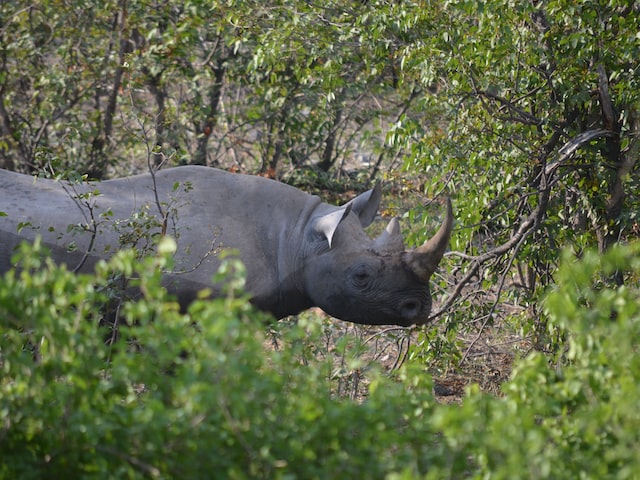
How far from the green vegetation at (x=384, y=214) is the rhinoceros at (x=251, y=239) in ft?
0.80

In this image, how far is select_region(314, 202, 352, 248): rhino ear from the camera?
6.29 metres

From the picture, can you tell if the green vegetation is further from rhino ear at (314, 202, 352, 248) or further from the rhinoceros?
rhino ear at (314, 202, 352, 248)

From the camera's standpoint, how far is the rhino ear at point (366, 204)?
6.85m

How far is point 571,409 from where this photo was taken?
3.94 metres

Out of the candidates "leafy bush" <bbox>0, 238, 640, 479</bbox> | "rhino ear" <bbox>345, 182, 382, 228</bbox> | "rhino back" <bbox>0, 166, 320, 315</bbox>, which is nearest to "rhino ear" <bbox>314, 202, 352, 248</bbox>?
"rhino back" <bbox>0, 166, 320, 315</bbox>

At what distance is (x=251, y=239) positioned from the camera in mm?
6477

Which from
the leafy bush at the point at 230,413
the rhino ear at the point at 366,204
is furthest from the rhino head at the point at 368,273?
the leafy bush at the point at 230,413

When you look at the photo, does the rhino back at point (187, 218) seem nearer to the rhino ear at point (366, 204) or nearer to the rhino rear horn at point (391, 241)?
the rhino ear at point (366, 204)

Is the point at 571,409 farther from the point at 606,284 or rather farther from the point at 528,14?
the point at 528,14

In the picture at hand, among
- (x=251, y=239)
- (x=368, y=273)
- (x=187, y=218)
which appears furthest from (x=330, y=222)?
(x=187, y=218)

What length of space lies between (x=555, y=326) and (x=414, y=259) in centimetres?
90

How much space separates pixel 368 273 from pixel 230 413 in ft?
10.2

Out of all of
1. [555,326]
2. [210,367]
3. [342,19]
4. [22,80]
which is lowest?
[22,80]

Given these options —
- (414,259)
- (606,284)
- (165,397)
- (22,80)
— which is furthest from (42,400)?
(22,80)
